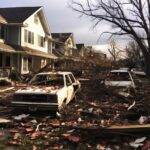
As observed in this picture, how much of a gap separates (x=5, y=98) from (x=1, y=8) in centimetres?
3286

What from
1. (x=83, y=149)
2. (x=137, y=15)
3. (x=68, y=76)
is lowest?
(x=83, y=149)

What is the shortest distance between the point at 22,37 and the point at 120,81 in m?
26.8

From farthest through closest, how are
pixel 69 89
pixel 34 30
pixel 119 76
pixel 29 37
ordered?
pixel 34 30 < pixel 29 37 < pixel 119 76 < pixel 69 89

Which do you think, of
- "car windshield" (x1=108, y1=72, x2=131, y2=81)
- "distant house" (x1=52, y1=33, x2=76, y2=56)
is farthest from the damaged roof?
"car windshield" (x1=108, y1=72, x2=131, y2=81)

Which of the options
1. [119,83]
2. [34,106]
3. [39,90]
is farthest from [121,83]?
[34,106]

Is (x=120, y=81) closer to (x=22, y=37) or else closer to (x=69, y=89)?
(x=69, y=89)

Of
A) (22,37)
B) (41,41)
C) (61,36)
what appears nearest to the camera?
(22,37)

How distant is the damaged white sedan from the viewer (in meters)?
19.3

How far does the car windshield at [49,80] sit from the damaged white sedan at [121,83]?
2.92 metres

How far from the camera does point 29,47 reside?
48.5m

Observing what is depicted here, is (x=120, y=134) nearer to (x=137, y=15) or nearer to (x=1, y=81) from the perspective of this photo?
(x=1, y=81)

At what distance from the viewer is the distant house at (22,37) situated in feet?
144

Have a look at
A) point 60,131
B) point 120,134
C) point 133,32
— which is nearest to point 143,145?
point 120,134

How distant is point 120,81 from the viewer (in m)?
20.6
